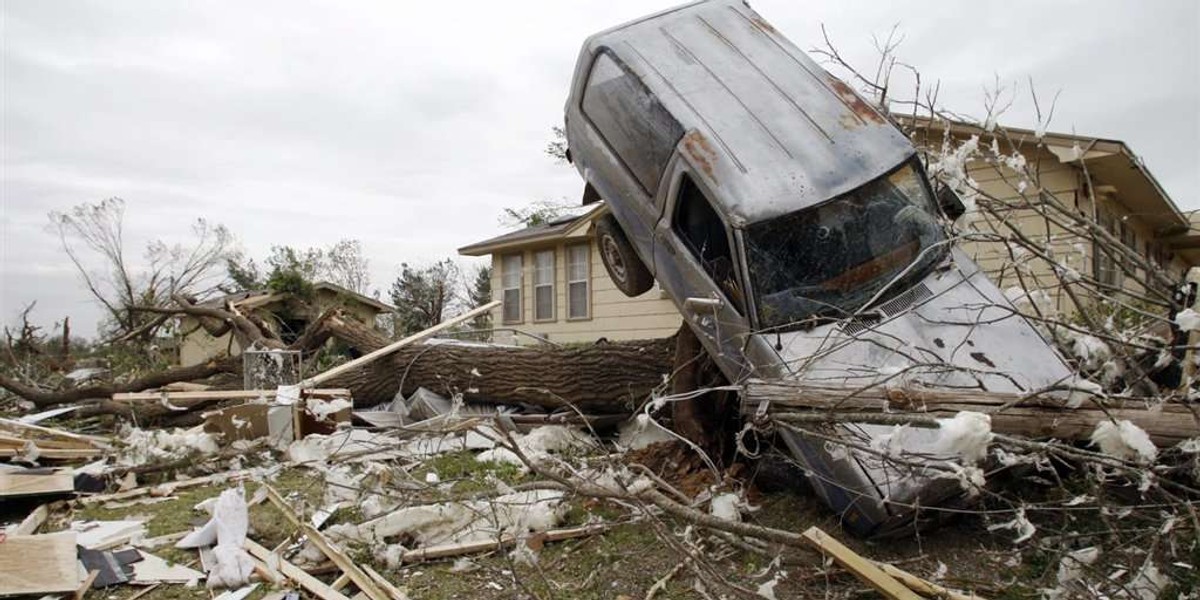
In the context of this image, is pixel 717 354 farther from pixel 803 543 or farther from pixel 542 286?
pixel 542 286

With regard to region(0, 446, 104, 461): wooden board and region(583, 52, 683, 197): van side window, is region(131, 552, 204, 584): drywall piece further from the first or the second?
region(583, 52, 683, 197): van side window

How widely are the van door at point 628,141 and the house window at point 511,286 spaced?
29.3ft

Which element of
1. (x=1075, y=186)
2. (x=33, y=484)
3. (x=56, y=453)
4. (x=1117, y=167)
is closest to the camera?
(x=33, y=484)

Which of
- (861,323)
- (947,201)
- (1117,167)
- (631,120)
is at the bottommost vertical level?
(861,323)

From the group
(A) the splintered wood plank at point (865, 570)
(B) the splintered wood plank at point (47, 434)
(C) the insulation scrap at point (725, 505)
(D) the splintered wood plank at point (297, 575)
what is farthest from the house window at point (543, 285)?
(A) the splintered wood plank at point (865, 570)

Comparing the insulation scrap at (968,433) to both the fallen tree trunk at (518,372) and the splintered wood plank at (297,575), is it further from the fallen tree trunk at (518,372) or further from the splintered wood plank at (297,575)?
the fallen tree trunk at (518,372)

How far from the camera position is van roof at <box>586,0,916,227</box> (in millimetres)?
4469

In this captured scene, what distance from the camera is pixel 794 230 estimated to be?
4.41 metres

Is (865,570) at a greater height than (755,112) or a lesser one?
lesser

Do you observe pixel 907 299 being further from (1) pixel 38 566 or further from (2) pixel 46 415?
(2) pixel 46 415

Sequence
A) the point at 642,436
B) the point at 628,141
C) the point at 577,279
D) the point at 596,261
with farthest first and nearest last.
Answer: the point at 577,279, the point at 596,261, the point at 642,436, the point at 628,141

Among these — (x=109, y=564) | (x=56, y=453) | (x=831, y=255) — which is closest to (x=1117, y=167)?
(x=831, y=255)

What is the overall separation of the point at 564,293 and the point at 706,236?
9312 millimetres

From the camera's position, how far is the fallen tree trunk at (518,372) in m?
A: 6.28
